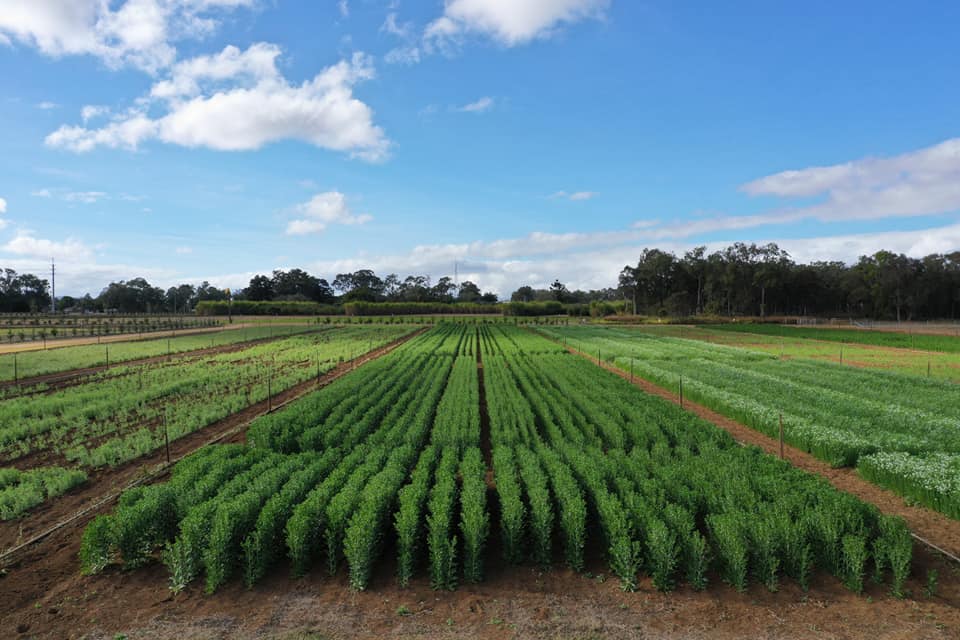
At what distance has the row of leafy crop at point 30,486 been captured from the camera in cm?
952

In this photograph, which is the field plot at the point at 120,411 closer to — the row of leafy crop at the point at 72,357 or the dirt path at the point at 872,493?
the row of leafy crop at the point at 72,357

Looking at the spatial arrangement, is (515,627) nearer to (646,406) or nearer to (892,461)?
(892,461)

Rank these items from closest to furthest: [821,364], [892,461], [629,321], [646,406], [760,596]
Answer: [760,596] → [892,461] → [646,406] → [821,364] → [629,321]

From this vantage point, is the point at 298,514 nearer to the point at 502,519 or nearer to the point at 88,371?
the point at 502,519

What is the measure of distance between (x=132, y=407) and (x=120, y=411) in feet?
2.53

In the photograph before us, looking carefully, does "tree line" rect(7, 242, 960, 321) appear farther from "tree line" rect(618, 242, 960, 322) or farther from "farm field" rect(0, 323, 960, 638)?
"farm field" rect(0, 323, 960, 638)

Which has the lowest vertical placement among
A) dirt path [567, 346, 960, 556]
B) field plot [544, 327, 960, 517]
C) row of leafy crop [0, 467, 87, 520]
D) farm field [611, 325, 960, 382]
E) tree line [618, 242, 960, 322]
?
dirt path [567, 346, 960, 556]

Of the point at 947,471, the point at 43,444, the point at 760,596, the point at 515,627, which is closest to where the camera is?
the point at 515,627

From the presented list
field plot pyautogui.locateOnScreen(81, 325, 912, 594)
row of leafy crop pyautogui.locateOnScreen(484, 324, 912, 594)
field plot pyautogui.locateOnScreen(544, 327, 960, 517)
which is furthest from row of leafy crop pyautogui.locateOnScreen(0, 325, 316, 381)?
field plot pyautogui.locateOnScreen(544, 327, 960, 517)

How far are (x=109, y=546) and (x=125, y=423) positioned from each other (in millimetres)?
10443

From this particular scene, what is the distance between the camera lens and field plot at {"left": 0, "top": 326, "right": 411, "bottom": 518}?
1261cm

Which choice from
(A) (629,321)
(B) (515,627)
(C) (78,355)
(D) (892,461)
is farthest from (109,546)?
(A) (629,321)

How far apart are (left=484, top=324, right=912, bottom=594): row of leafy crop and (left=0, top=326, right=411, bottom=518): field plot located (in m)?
9.52

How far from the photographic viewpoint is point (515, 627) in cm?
617
